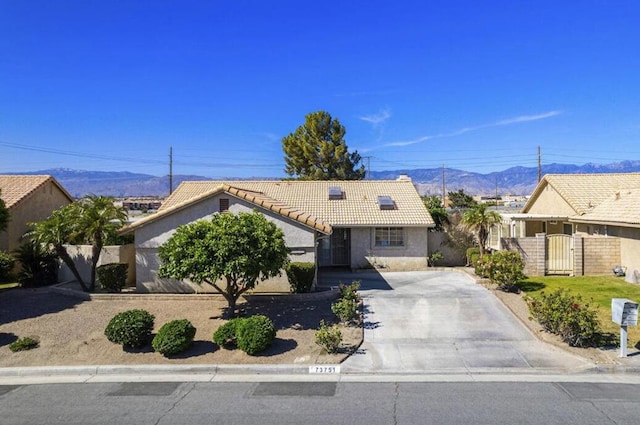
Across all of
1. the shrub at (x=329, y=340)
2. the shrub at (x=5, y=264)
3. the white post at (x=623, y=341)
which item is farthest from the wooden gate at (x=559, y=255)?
the shrub at (x=5, y=264)

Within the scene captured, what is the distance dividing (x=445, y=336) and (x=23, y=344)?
11700 mm

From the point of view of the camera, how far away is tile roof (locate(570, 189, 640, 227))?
20.1 m

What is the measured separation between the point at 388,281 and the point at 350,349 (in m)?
9.12

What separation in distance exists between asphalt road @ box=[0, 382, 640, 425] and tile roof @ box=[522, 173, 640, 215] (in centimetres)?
1803

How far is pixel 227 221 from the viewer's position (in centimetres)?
1414

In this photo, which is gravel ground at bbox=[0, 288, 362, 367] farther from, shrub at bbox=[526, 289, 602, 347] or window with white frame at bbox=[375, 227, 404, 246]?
window with white frame at bbox=[375, 227, 404, 246]

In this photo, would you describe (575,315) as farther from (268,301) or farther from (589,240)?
(589,240)

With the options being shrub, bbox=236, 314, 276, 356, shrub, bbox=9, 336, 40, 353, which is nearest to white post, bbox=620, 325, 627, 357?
shrub, bbox=236, 314, 276, 356

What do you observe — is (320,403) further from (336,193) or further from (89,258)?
(336,193)

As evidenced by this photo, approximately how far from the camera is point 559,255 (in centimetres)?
2120

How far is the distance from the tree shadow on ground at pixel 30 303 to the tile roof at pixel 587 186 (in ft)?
80.7

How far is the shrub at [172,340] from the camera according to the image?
11719mm

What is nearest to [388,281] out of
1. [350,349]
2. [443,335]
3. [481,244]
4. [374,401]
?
[481,244]

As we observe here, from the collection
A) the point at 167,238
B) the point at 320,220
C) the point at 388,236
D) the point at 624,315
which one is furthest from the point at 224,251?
the point at 388,236
